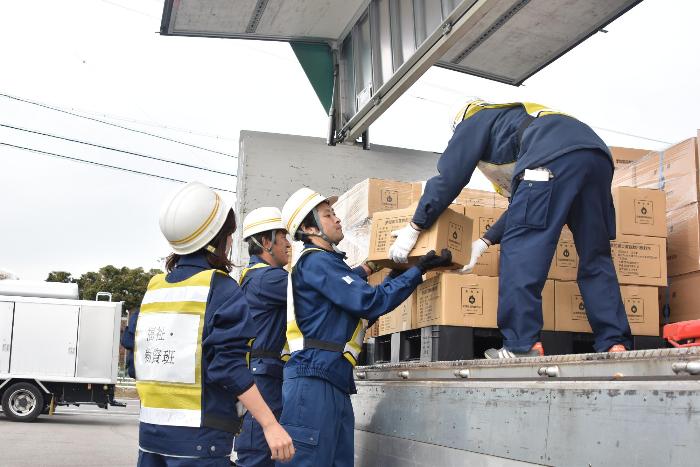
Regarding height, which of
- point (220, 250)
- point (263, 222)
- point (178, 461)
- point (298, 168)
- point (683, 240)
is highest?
point (298, 168)

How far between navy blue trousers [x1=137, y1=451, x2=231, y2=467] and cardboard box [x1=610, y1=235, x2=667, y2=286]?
217 centimetres

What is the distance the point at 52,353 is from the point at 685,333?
16.5 metres

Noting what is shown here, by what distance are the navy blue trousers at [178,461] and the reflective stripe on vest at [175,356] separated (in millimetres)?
117

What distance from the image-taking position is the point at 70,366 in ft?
58.3

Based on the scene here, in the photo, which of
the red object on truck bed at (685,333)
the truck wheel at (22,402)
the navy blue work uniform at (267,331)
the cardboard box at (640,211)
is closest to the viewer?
the red object on truck bed at (685,333)

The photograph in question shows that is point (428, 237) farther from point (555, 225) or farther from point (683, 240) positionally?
point (683, 240)

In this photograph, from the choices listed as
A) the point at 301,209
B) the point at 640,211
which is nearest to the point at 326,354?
the point at 301,209

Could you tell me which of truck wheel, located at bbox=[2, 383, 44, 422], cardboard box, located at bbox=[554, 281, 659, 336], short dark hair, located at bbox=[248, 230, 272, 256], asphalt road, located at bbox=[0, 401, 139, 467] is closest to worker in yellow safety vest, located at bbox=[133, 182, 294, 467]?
cardboard box, located at bbox=[554, 281, 659, 336]

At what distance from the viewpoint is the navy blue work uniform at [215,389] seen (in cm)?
Answer: 291

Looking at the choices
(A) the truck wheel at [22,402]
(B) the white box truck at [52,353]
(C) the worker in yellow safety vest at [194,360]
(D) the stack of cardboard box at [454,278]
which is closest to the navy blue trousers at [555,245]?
(D) the stack of cardboard box at [454,278]

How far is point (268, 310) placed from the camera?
5152 mm

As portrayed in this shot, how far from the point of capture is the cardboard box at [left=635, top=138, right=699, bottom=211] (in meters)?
4.12

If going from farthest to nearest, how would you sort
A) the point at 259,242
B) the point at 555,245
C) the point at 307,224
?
the point at 259,242 < the point at 307,224 < the point at 555,245

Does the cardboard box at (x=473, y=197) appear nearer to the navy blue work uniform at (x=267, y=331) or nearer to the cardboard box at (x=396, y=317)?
the cardboard box at (x=396, y=317)
